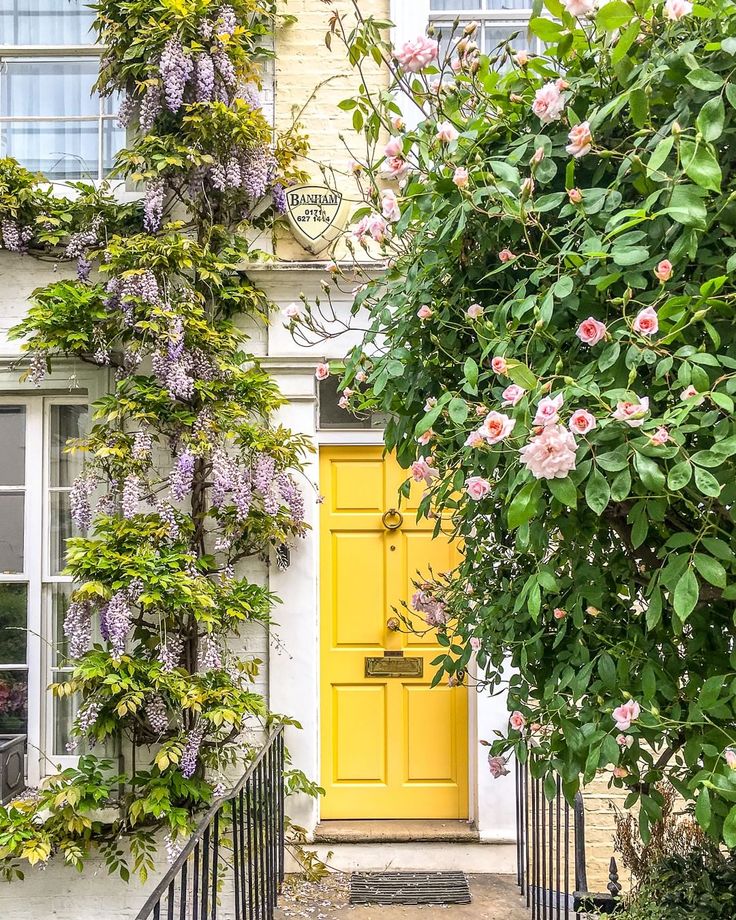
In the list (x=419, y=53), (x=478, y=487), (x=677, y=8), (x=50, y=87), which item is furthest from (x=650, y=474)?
(x=50, y=87)

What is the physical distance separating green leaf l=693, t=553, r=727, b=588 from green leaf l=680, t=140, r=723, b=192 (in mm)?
646

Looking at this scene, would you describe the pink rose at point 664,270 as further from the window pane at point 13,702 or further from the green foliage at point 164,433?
the window pane at point 13,702

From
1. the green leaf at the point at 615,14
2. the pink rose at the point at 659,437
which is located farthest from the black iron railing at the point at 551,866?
the green leaf at the point at 615,14

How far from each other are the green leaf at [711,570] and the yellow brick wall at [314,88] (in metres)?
3.26

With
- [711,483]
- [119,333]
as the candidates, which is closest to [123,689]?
[119,333]

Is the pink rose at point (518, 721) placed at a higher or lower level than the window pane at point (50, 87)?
lower

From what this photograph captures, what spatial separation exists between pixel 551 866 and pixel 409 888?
1.03 meters

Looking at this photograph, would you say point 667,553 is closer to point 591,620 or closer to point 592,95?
point 591,620

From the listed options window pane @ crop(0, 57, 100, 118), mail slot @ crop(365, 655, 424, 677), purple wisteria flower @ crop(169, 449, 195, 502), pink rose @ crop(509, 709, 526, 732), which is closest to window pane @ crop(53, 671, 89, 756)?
purple wisteria flower @ crop(169, 449, 195, 502)

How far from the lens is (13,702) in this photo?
4164mm

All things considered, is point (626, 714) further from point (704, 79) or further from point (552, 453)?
point (704, 79)

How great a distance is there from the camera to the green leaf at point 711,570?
1.44 metres

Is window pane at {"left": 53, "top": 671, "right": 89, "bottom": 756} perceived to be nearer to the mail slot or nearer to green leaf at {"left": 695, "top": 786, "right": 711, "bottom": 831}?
the mail slot

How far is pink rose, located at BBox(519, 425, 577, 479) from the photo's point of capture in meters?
1.38
